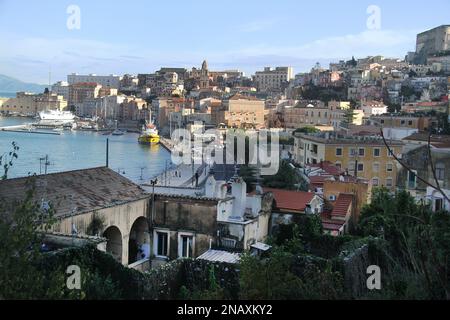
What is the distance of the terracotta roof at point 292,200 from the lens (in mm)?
8008

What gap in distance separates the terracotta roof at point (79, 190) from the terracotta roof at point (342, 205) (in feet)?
10.5

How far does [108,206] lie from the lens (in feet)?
21.8

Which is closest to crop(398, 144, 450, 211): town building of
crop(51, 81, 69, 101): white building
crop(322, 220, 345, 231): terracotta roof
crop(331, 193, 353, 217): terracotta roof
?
crop(331, 193, 353, 217): terracotta roof

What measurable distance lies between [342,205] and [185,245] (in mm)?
3239

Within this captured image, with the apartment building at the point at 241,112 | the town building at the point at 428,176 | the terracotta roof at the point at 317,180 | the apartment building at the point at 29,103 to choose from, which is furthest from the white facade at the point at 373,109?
the apartment building at the point at 29,103

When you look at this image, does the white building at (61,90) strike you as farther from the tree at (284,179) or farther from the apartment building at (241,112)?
the tree at (284,179)

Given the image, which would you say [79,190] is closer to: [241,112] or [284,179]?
[284,179]

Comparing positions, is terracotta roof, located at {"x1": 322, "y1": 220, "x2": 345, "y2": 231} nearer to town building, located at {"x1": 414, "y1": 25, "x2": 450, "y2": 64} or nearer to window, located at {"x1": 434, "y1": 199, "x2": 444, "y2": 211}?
window, located at {"x1": 434, "y1": 199, "x2": 444, "y2": 211}

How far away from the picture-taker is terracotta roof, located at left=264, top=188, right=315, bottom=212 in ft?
26.3

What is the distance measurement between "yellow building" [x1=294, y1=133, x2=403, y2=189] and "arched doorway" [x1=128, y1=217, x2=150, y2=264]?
10326 mm

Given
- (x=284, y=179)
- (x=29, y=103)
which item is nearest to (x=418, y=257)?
(x=284, y=179)

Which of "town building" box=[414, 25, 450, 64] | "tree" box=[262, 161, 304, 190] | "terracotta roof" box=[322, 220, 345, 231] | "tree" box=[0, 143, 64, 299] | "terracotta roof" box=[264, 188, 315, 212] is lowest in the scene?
"tree" box=[262, 161, 304, 190]

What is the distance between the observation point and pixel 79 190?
6.80m
